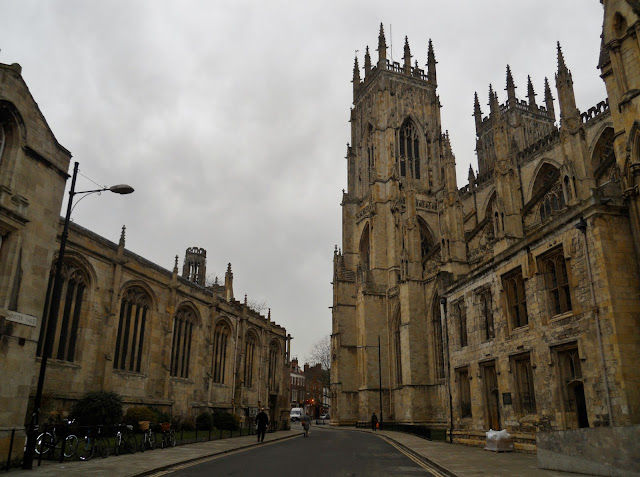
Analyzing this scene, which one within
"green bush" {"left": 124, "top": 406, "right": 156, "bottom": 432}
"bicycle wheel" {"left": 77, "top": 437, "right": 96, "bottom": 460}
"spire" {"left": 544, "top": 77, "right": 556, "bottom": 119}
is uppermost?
"spire" {"left": 544, "top": 77, "right": 556, "bottom": 119}

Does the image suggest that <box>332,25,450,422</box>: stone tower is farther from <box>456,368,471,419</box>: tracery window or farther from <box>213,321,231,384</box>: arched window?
<box>456,368,471,419</box>: tracery window

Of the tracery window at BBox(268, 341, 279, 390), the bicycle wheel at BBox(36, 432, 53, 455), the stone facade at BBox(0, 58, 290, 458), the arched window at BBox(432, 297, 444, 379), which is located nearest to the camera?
the stone facade at BBox(0, 58, 290, 458)

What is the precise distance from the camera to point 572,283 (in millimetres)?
14086

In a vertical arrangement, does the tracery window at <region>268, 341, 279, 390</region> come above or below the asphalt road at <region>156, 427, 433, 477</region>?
above

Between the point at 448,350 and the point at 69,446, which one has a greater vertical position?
the point at 448,350

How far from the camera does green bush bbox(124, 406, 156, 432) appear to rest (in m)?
21.0

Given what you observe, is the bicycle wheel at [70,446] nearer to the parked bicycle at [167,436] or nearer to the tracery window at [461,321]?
the parked bicycle at [167,436]

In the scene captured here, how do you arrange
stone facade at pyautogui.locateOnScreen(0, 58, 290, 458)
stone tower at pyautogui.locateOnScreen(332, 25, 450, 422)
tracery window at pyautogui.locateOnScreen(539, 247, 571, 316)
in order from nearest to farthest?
stone facade at pyautogui.locateOnScreen(0, 58, 290, 458) → tracery window at pyautogui.locateOnScreen(539, 247, 571, 316) → stone tower at pyautogui.locateOnScreen(332, 25, 450, 422)

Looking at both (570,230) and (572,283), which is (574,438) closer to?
(572,283)

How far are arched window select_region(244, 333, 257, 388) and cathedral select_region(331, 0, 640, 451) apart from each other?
12245 mm

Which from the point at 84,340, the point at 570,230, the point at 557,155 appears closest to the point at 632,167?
the point at 570,230

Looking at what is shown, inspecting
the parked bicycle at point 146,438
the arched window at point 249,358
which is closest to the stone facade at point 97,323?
the arched window at point 249,358

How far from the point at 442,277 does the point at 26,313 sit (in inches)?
713

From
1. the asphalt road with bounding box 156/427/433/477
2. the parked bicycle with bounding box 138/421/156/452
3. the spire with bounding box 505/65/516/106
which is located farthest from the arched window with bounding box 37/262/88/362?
the spire with bounding box 505/65/516/106
